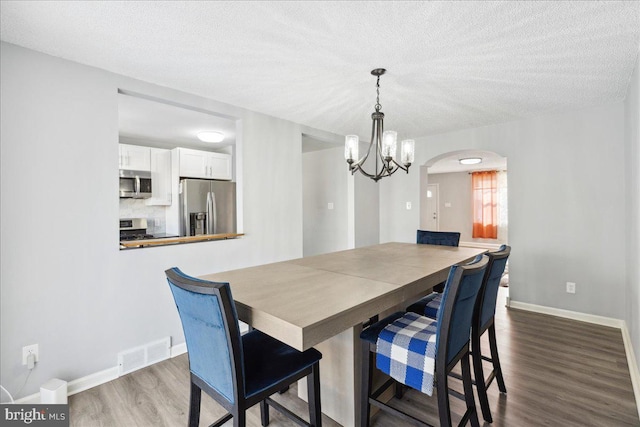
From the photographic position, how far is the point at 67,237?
82.0 inches

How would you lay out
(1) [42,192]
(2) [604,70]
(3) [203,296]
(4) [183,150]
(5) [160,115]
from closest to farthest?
(3) [203,296] → (1) [42,192] → (2) [604,70] → (5) [160,115] → (4) [183,150]

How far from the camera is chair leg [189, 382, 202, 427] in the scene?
4.46 ft

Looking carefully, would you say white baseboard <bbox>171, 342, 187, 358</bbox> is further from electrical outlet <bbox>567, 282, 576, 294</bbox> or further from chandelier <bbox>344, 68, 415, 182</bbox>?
electrical outlet <bbox>567, 282, 576, 294</bbox>

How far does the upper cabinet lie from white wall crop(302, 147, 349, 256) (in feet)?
4.62

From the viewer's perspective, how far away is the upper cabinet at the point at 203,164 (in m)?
4.61

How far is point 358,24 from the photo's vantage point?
1716 millimetres

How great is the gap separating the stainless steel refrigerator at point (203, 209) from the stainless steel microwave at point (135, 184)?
1.63 ft

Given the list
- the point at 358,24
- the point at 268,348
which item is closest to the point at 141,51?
the point at 358,24

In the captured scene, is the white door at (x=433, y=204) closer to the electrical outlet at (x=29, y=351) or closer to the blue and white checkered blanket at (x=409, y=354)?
the blue and white checkered blanket at (x=409, y=354)

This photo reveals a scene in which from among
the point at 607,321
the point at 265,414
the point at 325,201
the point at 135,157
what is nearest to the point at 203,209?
the point at 135,157

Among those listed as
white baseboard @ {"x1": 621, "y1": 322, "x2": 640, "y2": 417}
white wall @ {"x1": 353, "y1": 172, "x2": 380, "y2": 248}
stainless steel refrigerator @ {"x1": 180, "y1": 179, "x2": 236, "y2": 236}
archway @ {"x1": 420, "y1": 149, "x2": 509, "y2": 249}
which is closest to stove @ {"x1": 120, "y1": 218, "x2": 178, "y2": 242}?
stainless steel refrigerator @ {"x1": 180, "y1": 179, "x2": 236, "y2": 236}

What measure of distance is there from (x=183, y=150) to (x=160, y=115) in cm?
105

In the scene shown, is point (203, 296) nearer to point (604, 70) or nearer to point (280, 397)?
point (280, 397)

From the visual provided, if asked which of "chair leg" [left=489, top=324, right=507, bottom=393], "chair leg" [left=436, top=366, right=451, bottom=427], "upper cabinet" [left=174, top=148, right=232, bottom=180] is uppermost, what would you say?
"upper cabinet" [left=174, top=148, right=232, bottom=180]
